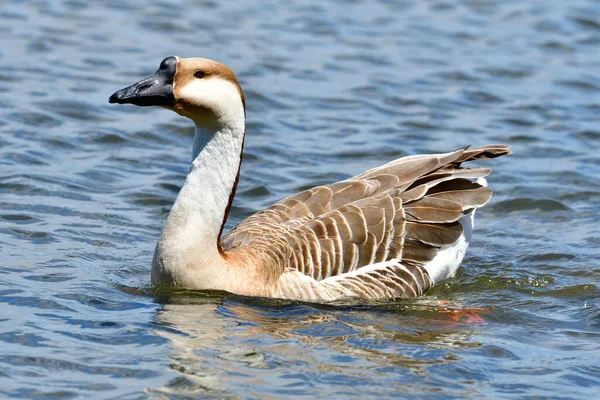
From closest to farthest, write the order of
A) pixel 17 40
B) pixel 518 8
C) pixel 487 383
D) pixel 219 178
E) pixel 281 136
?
pixel 487 383, pixel 219 178, pixel 281 136, pixel 17 40, pixel 518 8

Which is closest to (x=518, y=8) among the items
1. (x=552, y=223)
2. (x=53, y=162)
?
(x=552, y=223)

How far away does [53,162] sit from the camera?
41.0 ft

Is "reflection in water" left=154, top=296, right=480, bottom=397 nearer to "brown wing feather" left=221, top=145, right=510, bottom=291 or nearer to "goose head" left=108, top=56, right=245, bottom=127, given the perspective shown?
"brown wing feather" left=221, top=145, right=510, bottom=291

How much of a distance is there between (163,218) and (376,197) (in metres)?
2.87

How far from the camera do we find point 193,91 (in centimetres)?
839

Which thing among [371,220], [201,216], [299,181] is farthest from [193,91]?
[299,181]

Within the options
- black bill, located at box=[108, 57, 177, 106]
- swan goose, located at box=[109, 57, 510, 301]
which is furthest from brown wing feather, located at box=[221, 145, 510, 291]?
black bill, located at box=[108, 57, 177, 106]

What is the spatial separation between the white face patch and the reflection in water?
1.48 m

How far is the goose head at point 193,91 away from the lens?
27.2 ft

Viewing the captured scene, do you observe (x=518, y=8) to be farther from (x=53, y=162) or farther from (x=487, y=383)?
(x=487, y=383)

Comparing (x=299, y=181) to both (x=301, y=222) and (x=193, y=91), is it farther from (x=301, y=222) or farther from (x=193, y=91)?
(x=193, y=91)

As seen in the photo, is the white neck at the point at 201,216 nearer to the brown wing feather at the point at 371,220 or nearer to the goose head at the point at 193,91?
the goose head at the point at 193,91

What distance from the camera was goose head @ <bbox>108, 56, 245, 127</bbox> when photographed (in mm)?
8305

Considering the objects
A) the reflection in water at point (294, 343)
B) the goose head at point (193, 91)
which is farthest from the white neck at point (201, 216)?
the reflection in water at point (294, 343)
